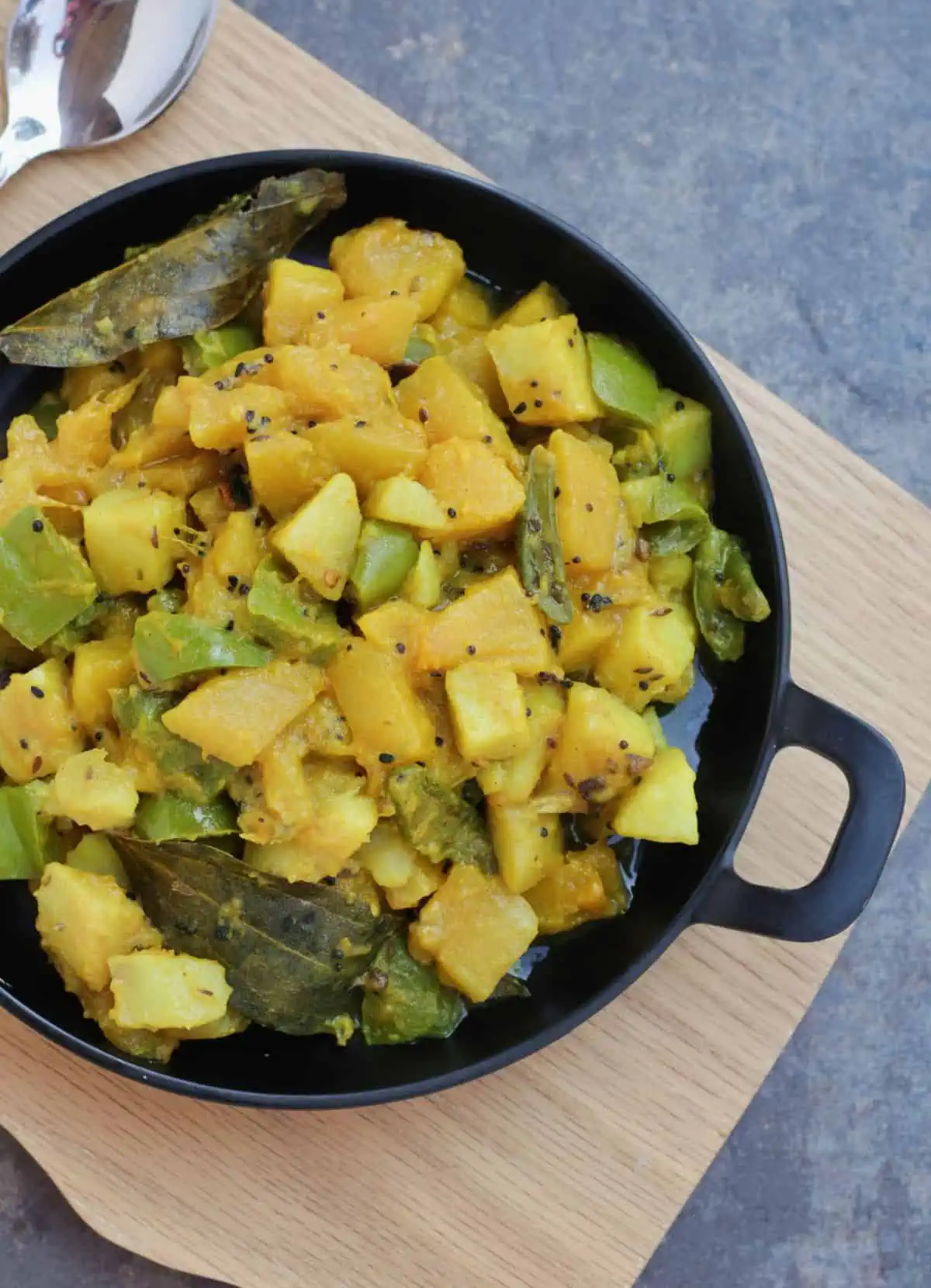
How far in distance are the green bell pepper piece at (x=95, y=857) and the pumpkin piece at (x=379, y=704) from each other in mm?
449

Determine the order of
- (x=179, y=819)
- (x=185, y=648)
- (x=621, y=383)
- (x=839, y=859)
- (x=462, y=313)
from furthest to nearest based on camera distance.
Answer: (x=462, y=313), (x=621, y=383), (x=839, y=859), (x=179, y=819), (x=185, y=648)

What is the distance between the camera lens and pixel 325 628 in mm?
1725

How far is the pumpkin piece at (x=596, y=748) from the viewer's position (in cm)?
179

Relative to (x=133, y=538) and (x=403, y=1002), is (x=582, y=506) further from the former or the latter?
(x=403, y=1002)

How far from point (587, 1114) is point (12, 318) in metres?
1.77

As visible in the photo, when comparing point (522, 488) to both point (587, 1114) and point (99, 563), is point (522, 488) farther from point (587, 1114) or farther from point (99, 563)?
point (587, 1114)

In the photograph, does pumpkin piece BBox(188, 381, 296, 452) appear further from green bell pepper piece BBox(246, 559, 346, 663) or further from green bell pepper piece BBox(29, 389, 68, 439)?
green bell pepper piece BBox(29, 389, 68, 439)

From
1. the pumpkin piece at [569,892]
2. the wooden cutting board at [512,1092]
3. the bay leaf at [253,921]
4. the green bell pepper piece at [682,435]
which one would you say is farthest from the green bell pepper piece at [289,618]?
the wooden cutting board at [512,1092]

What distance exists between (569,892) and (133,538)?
908mm

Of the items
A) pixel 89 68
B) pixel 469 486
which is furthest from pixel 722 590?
pixel 89 68

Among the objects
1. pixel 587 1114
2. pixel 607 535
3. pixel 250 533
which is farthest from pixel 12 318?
pixel 587 1114

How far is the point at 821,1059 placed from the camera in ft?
8.70

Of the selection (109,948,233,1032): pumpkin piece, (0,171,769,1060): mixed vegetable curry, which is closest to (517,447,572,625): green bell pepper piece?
(0,171,769,1060): mixed vegetable curry

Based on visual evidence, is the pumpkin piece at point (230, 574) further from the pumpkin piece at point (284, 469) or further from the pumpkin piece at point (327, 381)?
the pumpkin piece at point (327, 381)
